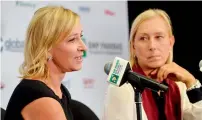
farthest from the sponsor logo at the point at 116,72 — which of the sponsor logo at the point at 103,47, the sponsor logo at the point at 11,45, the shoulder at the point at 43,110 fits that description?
the sponsor logo at the point at 103,47

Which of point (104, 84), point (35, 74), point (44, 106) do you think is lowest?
point (104, 84)

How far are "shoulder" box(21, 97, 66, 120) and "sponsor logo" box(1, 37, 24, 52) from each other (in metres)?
1.67

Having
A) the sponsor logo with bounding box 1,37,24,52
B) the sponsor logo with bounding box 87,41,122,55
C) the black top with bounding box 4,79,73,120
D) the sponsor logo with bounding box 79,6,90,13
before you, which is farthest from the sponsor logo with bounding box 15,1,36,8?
the black top with bounding box 4,79,73,120

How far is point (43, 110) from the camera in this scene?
69.1 inches

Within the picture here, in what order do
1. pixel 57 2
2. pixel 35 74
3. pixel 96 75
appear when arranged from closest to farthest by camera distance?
pixel 35 74 → pixel 57 2 → pixel 96 75

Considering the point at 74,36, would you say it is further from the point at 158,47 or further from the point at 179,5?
the point at 179,5

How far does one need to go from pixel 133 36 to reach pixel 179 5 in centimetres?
269

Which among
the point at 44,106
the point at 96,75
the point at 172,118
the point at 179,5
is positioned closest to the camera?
the point at 44,106

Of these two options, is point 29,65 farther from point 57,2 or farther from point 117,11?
point 117,11

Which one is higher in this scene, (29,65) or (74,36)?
(74,36)

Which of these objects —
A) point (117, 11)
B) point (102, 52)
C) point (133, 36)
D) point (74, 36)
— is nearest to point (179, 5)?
point (117, 11)

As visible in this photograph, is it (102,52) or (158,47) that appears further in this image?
(102,52)

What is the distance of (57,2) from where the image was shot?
A: 12.6 ft

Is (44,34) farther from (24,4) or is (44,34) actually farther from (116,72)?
(24,4)
